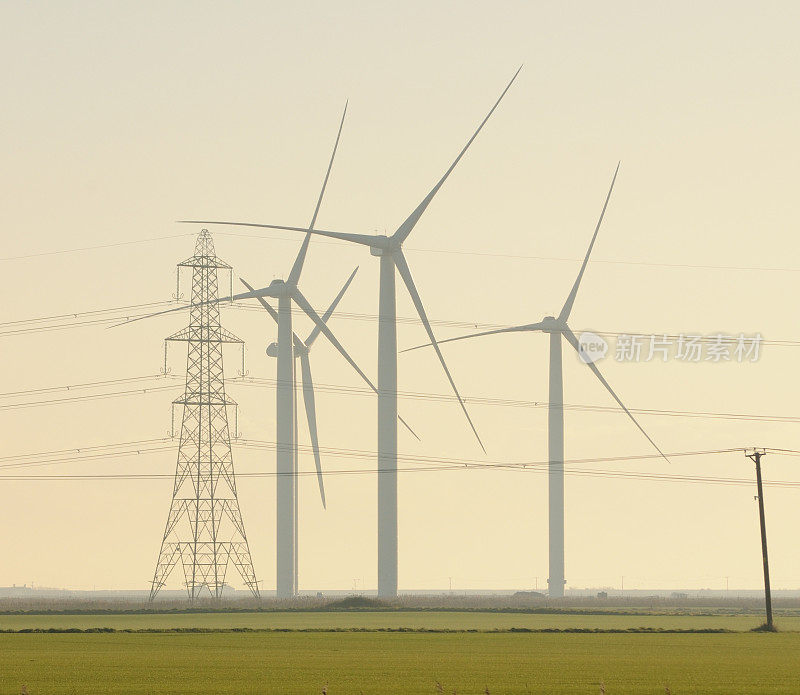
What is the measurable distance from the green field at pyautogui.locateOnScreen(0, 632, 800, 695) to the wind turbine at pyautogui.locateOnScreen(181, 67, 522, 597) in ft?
163

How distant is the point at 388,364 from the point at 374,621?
3654cm

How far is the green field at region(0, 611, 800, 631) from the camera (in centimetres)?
10262

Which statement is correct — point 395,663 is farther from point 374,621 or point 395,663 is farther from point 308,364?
point 308,364

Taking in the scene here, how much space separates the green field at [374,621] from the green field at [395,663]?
42.2 feet

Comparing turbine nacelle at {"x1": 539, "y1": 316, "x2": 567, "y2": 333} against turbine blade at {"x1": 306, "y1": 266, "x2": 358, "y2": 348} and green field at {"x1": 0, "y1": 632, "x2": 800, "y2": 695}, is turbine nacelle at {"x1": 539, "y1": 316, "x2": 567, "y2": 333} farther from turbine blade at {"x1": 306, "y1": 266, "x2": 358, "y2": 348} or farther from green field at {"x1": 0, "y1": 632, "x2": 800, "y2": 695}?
green field at {"x1": 0, "y1": 632, "x2": 800, "y2": 695}

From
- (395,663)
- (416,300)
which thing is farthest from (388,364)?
(395,663)

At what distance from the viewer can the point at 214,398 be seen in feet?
389

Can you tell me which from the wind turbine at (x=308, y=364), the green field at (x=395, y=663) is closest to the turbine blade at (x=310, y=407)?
the wind turbine at (x=308, y=364)

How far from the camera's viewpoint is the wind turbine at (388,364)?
139625 millimetres

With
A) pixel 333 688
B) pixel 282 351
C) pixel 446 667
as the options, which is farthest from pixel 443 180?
pixel 333 688

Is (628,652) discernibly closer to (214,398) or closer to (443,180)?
(214,398)

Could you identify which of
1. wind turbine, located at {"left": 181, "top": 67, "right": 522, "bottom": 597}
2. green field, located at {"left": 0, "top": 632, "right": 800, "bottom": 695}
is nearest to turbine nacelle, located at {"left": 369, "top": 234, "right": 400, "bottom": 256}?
wind turbine, located at {"left": 181, "top": 67, "right": 522, "bottom": 597}

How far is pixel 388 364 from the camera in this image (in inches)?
5600

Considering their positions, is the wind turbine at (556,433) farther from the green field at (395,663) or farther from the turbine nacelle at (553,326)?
the green field at (395,663)
